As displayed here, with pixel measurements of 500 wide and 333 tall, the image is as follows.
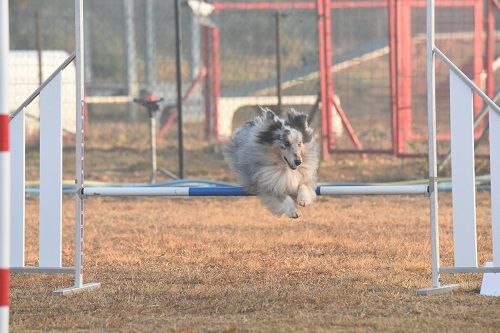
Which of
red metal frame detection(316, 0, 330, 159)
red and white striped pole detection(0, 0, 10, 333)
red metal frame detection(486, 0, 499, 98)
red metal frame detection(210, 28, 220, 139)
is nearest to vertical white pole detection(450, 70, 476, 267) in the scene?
red and white striped pole detection(0, 0, 10, 333)

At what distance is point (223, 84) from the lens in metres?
20.2

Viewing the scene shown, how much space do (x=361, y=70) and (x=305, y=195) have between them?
12.1 meters

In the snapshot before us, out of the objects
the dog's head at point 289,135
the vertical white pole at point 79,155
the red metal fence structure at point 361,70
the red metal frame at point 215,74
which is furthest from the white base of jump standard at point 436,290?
the red metal frame at point 215,74

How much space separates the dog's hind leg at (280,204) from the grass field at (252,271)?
0.41m

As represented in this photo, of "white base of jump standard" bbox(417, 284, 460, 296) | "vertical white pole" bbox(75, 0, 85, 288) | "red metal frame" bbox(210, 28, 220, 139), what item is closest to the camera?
"white base of jump standard" bbox(417, 284, 460, 296)

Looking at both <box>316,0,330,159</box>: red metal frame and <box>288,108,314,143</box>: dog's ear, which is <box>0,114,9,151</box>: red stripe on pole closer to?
<box>288,108,314,143</box>: dog's ear

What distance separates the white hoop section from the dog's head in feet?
1.27

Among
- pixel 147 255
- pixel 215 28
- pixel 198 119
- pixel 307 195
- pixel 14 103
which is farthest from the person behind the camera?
pixel 198 119

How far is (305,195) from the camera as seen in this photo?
716cm

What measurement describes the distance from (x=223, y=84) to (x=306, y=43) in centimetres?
395

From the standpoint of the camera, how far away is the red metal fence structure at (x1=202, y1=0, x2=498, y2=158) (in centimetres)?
1432

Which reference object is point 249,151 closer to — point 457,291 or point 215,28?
point 457,291

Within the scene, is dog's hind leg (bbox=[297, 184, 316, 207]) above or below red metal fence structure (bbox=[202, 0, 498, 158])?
below

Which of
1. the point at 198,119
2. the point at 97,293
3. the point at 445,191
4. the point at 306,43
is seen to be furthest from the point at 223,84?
the point at 97,293
